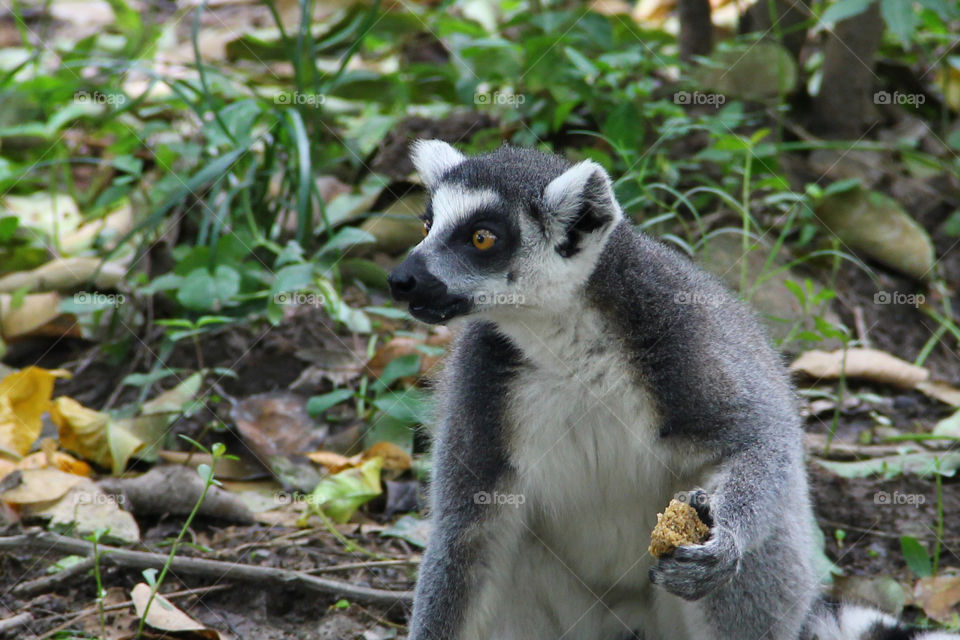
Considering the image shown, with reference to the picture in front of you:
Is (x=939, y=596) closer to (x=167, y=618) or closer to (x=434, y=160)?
(x=434, y=160)

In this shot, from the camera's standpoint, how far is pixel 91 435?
5934 mm

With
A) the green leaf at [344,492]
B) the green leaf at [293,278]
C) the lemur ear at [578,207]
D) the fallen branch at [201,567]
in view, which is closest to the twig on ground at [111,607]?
the fallen branch at [201,567]

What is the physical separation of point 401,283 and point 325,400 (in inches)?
81.1

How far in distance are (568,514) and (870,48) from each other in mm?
5355

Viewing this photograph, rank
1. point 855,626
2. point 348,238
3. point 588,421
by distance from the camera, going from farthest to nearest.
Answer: point 348,238 → point 855,626 → point 588,421

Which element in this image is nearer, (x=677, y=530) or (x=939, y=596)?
(x=677, y=530)

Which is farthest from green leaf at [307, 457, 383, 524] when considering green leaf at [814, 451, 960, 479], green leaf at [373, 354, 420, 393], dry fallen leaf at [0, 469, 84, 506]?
green leaf at [814, 451, 960, 479]

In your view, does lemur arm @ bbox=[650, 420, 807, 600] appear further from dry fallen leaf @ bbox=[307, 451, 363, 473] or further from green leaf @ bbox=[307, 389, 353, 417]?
green leaf @ bbox=[307, 389, 353, 417]

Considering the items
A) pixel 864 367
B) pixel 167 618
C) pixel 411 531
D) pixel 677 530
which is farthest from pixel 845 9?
pixel 167 618

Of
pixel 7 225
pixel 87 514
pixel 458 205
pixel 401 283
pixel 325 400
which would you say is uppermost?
pixel 458 205

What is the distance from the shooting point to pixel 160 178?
8.27m

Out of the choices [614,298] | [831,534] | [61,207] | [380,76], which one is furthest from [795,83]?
[61,207]

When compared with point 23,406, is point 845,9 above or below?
above

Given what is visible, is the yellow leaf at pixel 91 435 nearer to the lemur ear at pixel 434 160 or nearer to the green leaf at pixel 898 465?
the lemur ear at pixel 434 160
